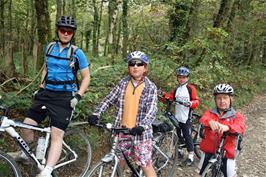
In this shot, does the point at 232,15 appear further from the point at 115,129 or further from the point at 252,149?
the point at 115,129

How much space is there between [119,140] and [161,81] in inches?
267

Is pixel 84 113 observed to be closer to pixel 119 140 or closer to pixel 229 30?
pixel 119 140

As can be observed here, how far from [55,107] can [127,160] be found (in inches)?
52.8

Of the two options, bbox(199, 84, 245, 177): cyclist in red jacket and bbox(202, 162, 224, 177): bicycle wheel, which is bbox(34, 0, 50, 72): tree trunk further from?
bbox(202, 162, 224, 177): bicycle wheel

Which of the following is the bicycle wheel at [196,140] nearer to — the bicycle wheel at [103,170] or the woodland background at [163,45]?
the woodland background at [163,45]

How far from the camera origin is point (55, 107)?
5.05 meters

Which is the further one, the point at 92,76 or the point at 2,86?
the point at 92,76

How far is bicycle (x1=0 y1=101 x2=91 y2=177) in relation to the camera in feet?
15.0

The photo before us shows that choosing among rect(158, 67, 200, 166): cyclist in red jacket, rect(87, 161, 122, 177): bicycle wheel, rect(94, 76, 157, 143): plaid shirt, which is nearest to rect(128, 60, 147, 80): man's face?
rect(94, 76, 157, 143): plaid shirt

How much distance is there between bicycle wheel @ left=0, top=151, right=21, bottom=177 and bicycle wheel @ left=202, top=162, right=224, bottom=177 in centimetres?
283

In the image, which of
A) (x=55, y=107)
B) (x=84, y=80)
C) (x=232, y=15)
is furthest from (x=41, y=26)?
(x=232, y=15)

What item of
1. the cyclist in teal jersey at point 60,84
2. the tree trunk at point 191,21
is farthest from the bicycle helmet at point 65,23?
the tree trunk at point 191,21

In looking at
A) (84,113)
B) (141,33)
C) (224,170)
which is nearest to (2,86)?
(84,113)

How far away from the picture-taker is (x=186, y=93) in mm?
7242
